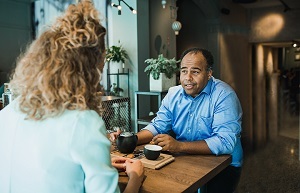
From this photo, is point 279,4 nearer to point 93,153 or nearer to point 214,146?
point 214,146

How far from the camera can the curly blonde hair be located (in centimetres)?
82

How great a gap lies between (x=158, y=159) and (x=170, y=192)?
31cm

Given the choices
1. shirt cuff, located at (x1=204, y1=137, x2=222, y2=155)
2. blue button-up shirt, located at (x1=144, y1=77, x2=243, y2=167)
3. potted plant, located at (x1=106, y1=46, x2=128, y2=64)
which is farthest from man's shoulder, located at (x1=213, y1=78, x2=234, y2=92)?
potted plant, located at (x1=106, y1=46, x2=128, y2=64)

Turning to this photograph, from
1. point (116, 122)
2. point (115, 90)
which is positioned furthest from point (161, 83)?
point (115, 90)

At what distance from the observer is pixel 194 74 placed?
1.75 metres

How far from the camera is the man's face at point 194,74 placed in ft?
5.70

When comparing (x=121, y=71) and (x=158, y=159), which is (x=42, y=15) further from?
(x=158, y=159)

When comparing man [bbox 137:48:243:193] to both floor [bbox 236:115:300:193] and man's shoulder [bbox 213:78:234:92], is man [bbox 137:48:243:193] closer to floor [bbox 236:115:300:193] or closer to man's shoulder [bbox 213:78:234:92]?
man's shoulder [bbox 213:78:234:92]

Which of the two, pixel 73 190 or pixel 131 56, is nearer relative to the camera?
pixel 73 190

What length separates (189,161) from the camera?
133 centimetres

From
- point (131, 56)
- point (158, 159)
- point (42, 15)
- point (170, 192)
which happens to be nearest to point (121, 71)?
point (131, 56)

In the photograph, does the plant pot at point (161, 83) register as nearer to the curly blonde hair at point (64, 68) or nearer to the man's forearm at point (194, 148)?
the man's forearm at point (194, 148)

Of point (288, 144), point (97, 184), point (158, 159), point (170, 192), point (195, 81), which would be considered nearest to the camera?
point (97, 184)

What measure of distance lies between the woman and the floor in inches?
103
